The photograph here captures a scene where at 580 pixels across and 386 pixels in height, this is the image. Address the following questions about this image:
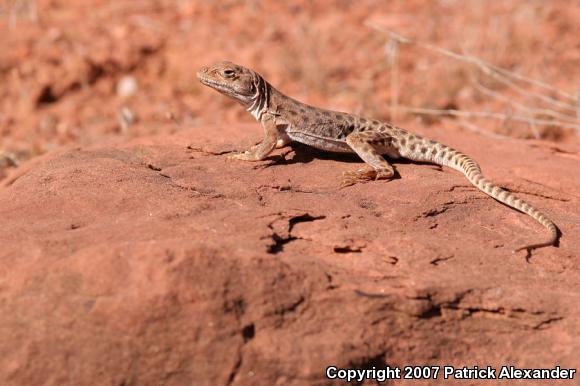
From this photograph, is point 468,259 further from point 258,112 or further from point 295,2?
point 295,2

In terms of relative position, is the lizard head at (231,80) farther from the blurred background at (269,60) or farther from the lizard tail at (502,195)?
the blurred background at (269,60)

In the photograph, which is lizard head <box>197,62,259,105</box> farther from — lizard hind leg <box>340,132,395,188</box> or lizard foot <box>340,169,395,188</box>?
lizard foot <box>340,169,395,188</box>

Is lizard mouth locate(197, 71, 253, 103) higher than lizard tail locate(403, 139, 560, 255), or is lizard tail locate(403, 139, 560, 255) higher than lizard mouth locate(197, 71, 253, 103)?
lizard mouth locate(197, 71, 253, 103)

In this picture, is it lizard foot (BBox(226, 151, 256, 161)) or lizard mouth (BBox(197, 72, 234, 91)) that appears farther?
lizard mouth (BBox(197, 72, 234, 91))

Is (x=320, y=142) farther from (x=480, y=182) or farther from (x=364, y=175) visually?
(x=480, y=182)

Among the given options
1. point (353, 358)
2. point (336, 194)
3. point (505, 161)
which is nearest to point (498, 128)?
point (505, 161)

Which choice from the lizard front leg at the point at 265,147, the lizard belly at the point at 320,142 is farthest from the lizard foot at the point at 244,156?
the lizard belly at the point at 320,142

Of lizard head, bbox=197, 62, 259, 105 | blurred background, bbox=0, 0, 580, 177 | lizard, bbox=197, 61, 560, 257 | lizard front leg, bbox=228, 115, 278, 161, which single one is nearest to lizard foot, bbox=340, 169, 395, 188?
lizard, bbox=197, 61, 560, 257
